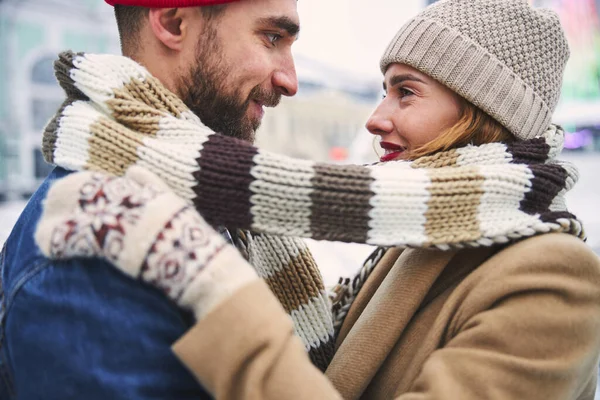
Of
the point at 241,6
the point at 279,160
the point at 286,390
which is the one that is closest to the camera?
the point at 286,390

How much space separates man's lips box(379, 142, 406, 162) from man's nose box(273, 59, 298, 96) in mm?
278

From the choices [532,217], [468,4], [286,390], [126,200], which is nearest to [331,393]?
[286,390]

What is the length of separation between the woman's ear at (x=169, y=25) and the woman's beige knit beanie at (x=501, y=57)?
0.57 m

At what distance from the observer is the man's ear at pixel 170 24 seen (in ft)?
3.57

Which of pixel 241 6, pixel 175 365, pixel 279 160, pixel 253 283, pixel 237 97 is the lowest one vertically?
pixel 175 365

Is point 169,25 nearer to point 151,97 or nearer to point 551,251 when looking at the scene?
point 151,97

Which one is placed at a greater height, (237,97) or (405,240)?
(237,97)

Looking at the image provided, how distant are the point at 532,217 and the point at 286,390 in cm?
59

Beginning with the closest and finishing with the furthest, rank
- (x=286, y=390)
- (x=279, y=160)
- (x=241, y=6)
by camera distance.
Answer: (x=286, y=390), (x=279, y=160), (x=241, y=6)

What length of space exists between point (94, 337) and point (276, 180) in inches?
14.8

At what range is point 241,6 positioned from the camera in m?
1.11

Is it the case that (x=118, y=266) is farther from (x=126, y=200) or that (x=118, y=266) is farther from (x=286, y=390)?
(x=286, y=390)

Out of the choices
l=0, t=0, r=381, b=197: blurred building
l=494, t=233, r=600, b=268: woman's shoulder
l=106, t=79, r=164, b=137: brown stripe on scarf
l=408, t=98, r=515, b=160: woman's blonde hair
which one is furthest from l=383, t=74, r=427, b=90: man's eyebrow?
l=0, t=0, r=381, b=197: blurred building

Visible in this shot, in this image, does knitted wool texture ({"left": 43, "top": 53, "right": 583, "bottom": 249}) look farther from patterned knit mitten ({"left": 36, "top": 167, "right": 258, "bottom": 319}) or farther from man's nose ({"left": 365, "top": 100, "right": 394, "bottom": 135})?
man's nose ({"left": 365, "top": 100, "right": 394, "bottom": 135})
